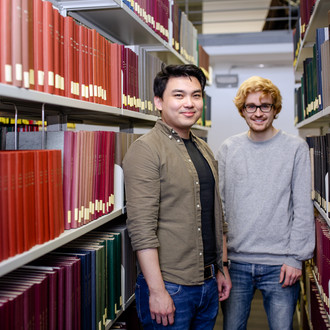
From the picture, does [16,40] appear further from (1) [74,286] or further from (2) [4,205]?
(1) [74,286]

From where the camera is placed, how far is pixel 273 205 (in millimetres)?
1735

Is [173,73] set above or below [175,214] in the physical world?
above

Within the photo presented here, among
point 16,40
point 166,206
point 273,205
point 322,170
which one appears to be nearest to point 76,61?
point 16,40

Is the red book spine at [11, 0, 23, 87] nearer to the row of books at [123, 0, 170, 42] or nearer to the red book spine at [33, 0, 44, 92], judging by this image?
the red book spine at [33, 0, 44, 92]

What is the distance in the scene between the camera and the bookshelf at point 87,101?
38.7 inches

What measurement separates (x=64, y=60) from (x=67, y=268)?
0.67 metres

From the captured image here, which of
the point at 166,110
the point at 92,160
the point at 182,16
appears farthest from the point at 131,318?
the point at 182,16

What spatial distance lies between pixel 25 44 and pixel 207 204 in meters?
Answer: 0.87

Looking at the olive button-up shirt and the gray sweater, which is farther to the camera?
the gray sweater

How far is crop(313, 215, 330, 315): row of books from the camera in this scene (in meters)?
1.65

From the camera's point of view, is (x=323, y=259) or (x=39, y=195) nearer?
(x=39, y=195)

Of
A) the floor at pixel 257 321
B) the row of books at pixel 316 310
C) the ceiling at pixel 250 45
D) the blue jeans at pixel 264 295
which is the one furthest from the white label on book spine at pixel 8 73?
the ceiling at pixel 250 45

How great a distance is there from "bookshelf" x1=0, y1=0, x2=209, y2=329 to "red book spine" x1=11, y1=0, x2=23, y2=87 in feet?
0.09

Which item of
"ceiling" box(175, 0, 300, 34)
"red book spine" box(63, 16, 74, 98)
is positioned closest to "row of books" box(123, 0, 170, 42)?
"red book spine" box(63, 16, 74, 98)
